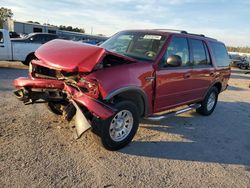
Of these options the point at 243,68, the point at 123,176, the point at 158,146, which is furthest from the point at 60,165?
the point at 243,68

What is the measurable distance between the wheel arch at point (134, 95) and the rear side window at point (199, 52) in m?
2.02

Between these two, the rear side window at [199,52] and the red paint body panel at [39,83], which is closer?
the red paint body panel at [39,83]

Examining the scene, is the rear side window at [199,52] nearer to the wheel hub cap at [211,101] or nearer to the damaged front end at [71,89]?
the wheel hub cap at [211,101]

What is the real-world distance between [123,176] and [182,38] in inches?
131

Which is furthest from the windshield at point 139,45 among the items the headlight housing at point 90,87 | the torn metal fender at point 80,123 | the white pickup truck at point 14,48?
the white pickup truck at point 14,48

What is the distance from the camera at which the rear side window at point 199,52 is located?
19.9 ft

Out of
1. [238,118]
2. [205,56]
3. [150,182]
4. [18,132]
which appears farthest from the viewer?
[238,118]

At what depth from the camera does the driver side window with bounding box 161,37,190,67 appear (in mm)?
5139

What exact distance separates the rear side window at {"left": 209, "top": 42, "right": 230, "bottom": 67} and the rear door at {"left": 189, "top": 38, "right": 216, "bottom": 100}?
0.38m

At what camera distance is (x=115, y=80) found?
13.3 feet

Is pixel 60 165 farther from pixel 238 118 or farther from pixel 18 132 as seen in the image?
pixel 238 118

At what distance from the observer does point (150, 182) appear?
358cm

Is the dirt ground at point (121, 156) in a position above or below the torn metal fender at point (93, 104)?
below

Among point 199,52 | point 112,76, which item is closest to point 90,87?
point 112,76
